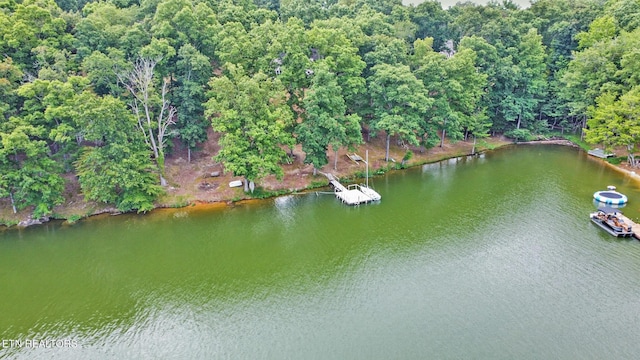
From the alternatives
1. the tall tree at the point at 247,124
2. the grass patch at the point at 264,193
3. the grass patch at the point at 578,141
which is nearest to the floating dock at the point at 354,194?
the grass patch at the point at 264,193

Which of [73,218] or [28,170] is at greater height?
[28,170]

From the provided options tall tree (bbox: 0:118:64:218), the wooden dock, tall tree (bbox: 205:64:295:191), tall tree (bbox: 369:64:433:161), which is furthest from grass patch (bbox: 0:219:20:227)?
the wooden dock

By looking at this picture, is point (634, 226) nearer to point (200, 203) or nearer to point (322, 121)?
point (322, 121)

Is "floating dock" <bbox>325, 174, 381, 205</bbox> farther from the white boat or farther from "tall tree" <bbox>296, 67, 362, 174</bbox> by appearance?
the white boat

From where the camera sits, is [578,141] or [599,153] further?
[578,141]

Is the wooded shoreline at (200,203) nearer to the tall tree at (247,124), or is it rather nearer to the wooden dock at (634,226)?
the tall tree at (247,124)

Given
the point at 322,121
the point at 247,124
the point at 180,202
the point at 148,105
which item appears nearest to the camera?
the point at 247,124

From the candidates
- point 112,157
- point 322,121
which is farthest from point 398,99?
point 112,157
